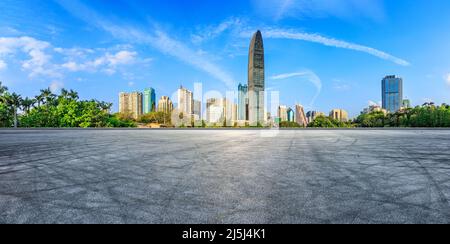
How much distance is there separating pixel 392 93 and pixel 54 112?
149 meters

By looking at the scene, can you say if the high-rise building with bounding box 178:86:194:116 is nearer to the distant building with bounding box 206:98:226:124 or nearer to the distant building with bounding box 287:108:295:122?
the distant building with bounding box 206:98:226:124

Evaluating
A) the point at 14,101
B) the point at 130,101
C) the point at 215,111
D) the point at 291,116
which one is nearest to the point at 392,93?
the point at 291,116

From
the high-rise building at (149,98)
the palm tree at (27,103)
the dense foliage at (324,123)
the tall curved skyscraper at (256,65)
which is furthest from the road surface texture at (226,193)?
the high-rise building at (149,98)

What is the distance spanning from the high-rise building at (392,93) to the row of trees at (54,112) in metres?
132

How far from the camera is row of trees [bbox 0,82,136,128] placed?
4456 centimetres

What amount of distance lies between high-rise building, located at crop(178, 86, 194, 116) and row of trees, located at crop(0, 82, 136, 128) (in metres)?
11.7

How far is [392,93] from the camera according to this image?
124562 mm

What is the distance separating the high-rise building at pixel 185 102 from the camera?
5097cm

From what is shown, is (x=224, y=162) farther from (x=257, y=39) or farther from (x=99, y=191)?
(x=257, y=39)

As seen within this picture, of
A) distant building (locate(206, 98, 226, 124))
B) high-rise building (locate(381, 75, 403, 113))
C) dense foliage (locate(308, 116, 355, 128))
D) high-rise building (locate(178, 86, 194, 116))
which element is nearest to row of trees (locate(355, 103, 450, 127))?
dense foliage (locate(308, 116, 355, 128))

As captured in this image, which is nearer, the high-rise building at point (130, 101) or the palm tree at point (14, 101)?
the palm tree at point (14, 101)

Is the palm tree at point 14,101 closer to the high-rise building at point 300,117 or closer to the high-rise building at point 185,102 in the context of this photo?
the high-rise building at point 185,102

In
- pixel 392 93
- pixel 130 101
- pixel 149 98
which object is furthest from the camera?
pixel 392 93

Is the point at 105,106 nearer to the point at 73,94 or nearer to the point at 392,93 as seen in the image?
the point at 73,94
